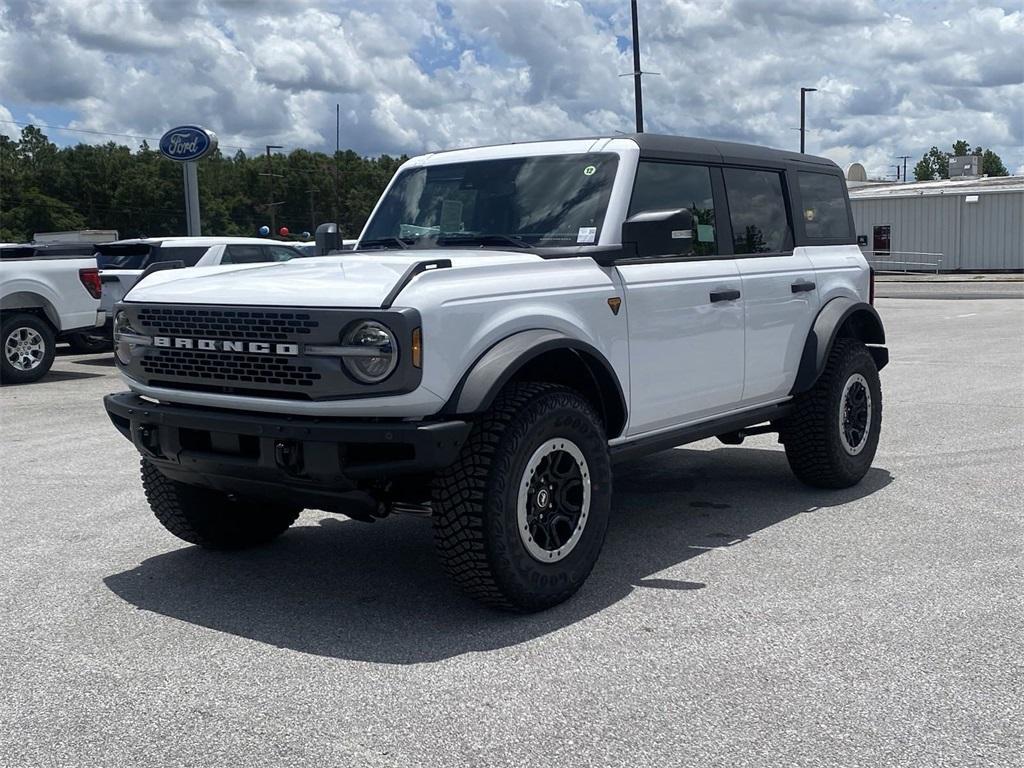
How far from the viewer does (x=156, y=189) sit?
91.0m

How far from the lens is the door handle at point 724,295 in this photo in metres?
5.92

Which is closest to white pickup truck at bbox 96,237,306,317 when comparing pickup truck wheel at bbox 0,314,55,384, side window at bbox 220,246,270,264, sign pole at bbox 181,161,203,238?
side window at bbox 220,246,270,264

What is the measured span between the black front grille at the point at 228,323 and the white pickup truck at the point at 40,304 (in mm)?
9398

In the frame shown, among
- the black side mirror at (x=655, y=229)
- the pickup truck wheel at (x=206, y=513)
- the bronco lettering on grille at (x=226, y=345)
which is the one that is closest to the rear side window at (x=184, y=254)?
the pickup truck wheel at (x=206, y=513)

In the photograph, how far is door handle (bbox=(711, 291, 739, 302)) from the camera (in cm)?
592

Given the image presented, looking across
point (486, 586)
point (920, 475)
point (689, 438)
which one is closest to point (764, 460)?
point (920, 475)

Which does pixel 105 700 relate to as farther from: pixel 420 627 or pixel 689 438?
pixel 689 438

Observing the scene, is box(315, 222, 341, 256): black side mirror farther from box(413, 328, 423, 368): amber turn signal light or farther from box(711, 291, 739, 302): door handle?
box(413, 328, 423, 368): amber turn signal light

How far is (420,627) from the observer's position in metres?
4.68

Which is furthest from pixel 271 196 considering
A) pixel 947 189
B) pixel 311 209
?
pixel 947 189

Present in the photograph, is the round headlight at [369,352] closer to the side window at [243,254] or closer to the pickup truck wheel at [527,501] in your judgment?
the pickup truck wheel at [527,501]

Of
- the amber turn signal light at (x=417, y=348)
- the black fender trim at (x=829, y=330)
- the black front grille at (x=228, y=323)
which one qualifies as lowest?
the black fender trim at (x=829, y=330)

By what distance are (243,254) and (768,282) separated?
416 inches

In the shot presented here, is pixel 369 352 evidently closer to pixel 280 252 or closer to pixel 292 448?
pixel 292 448
